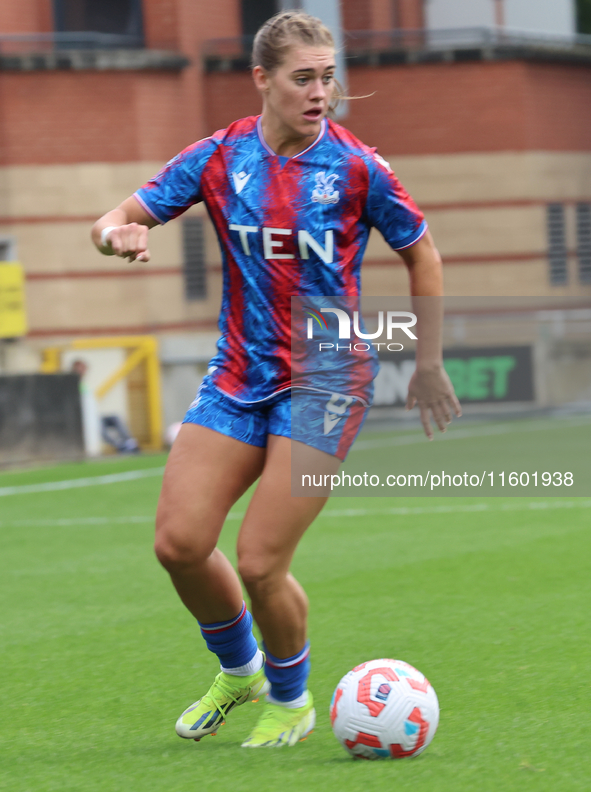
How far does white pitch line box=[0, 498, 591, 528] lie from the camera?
10.4 meters

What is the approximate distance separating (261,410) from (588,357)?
1896 cm

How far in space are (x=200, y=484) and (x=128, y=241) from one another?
81 centimetres

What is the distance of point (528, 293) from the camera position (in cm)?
2353

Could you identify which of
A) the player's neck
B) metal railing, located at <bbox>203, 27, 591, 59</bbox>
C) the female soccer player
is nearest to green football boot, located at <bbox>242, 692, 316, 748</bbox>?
the female soccer player

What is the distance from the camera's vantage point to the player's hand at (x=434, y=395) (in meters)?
4.09

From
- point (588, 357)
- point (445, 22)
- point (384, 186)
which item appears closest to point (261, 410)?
point (384, 186)

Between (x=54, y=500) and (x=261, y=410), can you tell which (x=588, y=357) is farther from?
(x=261, y=410)

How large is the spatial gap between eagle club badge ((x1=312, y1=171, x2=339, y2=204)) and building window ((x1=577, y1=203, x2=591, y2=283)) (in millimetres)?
21193

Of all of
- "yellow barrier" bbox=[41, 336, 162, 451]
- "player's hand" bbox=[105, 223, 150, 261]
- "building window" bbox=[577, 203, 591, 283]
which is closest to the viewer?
"player's hand" bbox=[105, 223, 150, 261]

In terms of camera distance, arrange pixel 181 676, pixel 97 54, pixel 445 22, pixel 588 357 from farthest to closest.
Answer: pixel 445 22
pixel 588 357
pixel 97 54
pixel 181 676

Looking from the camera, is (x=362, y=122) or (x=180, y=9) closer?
(x=180, y=9)

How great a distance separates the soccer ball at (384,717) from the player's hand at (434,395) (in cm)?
83

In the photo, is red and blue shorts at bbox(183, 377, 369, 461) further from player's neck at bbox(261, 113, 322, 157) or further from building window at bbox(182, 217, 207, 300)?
building window at bbox(182, 217, 207, 300)

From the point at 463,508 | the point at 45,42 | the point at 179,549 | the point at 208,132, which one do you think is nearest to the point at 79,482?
the point at 463,508
